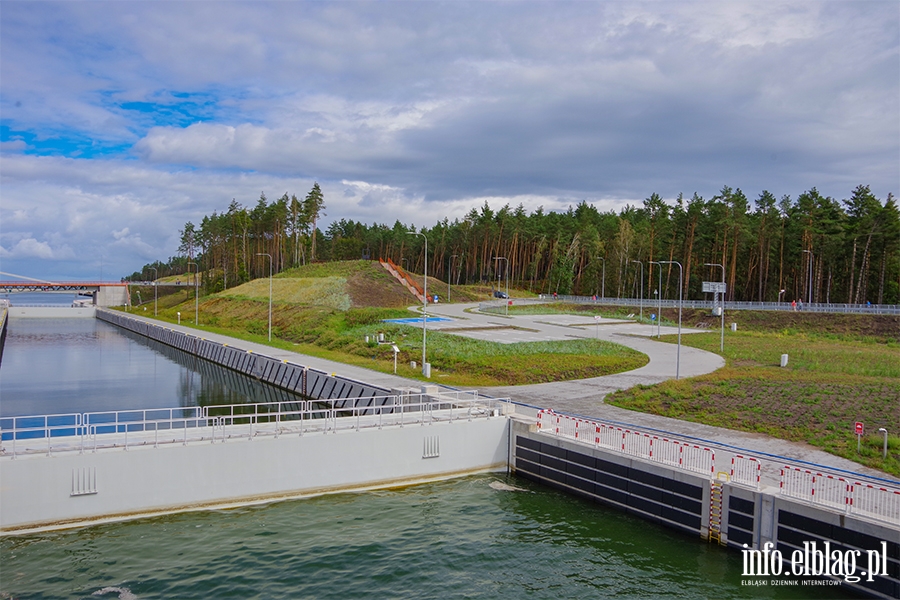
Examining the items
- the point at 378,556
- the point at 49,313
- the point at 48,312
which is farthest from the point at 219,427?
the point at 48,312

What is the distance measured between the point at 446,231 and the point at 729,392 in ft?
415

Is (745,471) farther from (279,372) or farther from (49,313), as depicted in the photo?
(49,313)

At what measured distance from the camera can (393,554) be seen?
19688mm

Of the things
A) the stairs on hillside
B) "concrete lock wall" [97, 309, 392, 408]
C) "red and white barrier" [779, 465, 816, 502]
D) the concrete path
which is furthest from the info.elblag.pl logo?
the stairs on hillside

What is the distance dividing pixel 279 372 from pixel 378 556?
109 ft

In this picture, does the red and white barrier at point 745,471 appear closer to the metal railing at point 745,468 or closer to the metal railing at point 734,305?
the metal railing at point 745,468

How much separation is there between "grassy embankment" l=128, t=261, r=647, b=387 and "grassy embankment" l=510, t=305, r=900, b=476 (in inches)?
313

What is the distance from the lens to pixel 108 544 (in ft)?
65.4

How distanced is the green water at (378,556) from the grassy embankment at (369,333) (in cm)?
1739

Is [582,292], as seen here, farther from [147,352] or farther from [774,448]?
[774,448]

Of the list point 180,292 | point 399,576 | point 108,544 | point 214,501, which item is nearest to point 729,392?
point 399,576

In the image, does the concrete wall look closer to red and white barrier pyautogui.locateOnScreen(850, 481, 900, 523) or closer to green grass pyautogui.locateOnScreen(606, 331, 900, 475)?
green grass pyautogui.locateOnScreen(606, 331, 900, 475)

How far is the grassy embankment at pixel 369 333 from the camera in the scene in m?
43.5

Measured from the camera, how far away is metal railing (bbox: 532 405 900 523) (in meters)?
18.0
